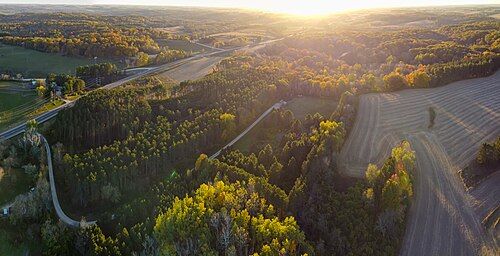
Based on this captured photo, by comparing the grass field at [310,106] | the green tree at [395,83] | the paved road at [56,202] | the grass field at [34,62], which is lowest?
the paved road at [56,202]

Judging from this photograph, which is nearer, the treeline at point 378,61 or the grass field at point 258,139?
the grass field at point 258,139

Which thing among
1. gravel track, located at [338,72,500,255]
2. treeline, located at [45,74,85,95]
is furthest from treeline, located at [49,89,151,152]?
gravel track, located at [338,72,500,255]

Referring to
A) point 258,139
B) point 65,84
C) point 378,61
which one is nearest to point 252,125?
point 258,139

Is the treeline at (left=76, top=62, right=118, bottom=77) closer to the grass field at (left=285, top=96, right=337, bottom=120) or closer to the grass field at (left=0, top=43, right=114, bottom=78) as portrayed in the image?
the grass field at (left=0, top=43, right=114, bottom=78)

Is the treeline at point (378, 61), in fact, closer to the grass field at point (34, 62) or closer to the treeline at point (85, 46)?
the treeline at point (85, 46)

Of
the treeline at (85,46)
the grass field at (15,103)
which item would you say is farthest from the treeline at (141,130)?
the treeline at (85,46)

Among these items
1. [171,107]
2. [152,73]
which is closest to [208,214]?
[171,107]
